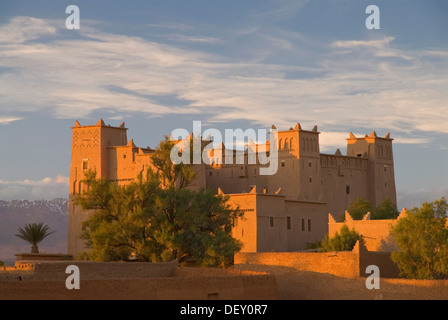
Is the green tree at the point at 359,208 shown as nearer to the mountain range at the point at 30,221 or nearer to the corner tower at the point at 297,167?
the corner tower at the point at 297,167

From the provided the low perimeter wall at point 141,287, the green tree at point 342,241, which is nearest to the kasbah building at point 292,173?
the green tree at point 342,241

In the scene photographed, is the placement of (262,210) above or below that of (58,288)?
above

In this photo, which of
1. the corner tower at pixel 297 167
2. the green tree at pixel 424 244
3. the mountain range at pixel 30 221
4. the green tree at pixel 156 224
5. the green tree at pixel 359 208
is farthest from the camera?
the mountain range at pixel 30 221

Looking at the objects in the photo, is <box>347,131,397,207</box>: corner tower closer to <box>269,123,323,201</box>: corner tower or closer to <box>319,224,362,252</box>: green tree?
<box>269,123,323,201</box>: corner tower

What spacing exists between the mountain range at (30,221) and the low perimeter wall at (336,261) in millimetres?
103017

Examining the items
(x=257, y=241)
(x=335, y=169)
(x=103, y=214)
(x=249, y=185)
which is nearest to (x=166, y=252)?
(x=103, y=214)

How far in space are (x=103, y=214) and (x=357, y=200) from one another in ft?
90.6

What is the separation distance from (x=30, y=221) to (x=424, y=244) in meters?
133

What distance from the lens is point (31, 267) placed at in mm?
43469

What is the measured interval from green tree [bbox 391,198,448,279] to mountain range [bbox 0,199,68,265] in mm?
104690

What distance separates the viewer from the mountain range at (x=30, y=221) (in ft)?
470

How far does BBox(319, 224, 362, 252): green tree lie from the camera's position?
150 feet

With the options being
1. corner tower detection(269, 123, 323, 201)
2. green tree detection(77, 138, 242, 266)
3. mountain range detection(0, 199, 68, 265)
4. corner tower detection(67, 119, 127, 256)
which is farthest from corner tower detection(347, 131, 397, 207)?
mountain range detection(0, 199, 68, 265)
